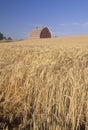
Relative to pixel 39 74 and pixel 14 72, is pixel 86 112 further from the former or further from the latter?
→ pixel 14 72

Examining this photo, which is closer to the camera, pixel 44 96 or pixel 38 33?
pixel 44 96

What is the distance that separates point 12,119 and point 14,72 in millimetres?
601

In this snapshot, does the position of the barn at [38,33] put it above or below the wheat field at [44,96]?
below

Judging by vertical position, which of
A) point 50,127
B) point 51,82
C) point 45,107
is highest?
point 51,82

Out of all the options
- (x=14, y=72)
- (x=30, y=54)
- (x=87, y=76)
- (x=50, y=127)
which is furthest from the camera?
(x=30, y=54)

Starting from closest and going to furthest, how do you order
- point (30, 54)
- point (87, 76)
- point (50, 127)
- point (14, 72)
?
point (50, 127)
point (87, 76)
point (14, 72)
point (30, 54)

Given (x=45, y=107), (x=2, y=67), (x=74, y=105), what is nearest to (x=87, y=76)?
(x=74, y=105)

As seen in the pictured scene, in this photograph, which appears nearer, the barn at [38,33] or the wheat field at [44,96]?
the wheat field at [44,96]

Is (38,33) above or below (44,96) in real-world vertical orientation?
below

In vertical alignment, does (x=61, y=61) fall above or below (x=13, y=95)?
above

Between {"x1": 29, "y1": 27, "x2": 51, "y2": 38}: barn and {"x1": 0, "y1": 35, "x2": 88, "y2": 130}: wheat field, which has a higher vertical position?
{"x1": 0, "y1": 35, "x2": 88, "y2": 130}: wheat field

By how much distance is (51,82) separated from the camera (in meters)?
3.11

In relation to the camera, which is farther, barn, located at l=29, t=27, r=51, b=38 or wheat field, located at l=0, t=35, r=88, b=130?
barn, located at l=29, t=27, r=51, b=38

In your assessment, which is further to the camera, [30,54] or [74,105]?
[30,54]
